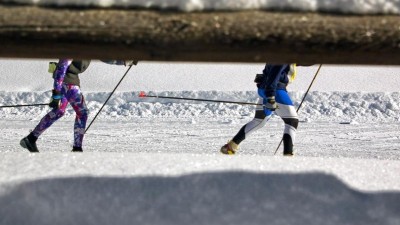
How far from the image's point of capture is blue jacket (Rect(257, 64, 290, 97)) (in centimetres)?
564

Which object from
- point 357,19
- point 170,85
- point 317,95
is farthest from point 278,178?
point 170,85

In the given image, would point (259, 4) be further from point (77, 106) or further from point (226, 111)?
point (226, 111)

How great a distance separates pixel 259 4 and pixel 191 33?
248mm

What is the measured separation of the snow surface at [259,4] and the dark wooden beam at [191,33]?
0.02 m

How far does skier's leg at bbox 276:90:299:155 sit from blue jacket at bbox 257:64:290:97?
0.11 meters

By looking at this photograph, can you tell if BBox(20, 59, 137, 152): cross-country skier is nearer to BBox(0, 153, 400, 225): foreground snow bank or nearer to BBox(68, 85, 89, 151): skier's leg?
BBox(68, 85, 89, 151): skier's leg

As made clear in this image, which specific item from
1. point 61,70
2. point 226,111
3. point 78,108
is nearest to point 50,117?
point 78,108

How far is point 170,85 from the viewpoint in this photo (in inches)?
2135

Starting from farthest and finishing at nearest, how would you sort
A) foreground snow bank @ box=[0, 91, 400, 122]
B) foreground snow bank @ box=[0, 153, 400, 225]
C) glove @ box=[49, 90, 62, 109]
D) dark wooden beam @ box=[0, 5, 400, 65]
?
foreground snow bank @ box=[0, 91, 400, 122]
glove @ box=[49, 90, 62, 109]
foreground snow bank @ box=[0, 153, 400, 225]
dark wooden beam @ box=[0, 5, 400, 65]

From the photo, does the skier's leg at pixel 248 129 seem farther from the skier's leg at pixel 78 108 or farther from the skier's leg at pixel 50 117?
the skier's leg at pixel 50 117

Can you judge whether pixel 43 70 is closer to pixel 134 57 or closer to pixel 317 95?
pixel 317 95

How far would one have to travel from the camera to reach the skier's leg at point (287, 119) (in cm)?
569

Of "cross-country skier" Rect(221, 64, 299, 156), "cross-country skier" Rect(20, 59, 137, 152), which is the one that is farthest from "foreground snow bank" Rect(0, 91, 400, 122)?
"cross-country skier" Rect(221, 64, 299, 156)

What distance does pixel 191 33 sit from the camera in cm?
189
